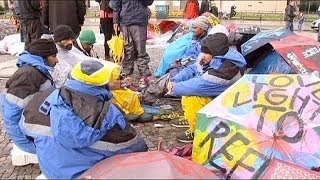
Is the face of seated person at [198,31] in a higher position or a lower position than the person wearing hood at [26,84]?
higher

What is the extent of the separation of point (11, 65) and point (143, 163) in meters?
6.72

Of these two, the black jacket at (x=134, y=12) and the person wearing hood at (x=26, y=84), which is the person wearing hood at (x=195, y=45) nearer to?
the black jacket at (x=134, y=12)

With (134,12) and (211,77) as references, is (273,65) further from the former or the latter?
(134,12)

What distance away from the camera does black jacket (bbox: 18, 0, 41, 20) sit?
6332 mm

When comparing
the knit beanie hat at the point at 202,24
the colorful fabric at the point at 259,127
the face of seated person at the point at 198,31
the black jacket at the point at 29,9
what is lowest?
the colorful fabric at the point at 259,127

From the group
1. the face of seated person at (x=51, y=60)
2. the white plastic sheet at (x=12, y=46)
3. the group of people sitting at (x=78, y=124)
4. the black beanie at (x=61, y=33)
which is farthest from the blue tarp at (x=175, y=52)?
the white plastic sheet at (x=12, y=46)

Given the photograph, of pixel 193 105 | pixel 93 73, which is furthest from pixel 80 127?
pixel 193 105

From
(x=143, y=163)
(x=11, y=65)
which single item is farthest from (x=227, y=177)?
(x=11, y=65)

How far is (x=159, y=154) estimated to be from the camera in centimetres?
257

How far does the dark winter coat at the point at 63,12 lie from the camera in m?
5.64

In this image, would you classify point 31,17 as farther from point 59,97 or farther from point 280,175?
point 280,175

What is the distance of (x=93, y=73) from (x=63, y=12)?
10.2 ft

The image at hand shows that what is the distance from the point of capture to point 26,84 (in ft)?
11.1

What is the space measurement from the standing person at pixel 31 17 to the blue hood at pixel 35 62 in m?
2.91
